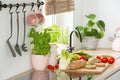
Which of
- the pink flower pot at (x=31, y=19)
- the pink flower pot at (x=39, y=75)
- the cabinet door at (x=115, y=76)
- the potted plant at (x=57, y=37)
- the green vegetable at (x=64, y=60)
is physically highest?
the pink flower pot at (x=31, y=19)

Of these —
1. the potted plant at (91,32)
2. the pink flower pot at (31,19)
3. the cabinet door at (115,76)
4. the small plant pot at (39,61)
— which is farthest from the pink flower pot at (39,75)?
the potted plant at (91,32)

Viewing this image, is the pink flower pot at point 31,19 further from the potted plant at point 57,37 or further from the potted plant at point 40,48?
the potted plant at point 57,37

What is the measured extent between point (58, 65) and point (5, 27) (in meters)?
0.70

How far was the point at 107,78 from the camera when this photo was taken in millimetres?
2617

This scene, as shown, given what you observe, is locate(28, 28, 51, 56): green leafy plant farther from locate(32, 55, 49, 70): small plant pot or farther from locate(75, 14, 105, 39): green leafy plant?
locate(75, 14, 105, 39): green leafy plant

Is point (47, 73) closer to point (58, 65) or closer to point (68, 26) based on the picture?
point (58, 65)

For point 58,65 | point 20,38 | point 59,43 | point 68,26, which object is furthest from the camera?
point 68,26

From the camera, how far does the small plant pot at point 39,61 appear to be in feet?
8.62

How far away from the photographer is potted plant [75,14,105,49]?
147 inches

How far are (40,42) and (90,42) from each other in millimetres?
1292

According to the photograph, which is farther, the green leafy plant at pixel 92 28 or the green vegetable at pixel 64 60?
the green leafy plant at pixel 92 28

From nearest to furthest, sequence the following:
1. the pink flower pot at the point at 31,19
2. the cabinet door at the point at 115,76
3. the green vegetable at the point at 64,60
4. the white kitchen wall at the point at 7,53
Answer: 1. the white kitchen wall at the point at 7,53
2. the pink flower pot at the point at 31,19
3. the green vegetable at the point at 64,60
4. the cabinet door at the point at 115,76

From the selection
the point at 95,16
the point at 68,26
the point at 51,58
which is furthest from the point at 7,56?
the point at 95,16

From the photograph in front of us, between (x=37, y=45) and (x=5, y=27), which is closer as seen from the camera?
(x=5, y=27)
